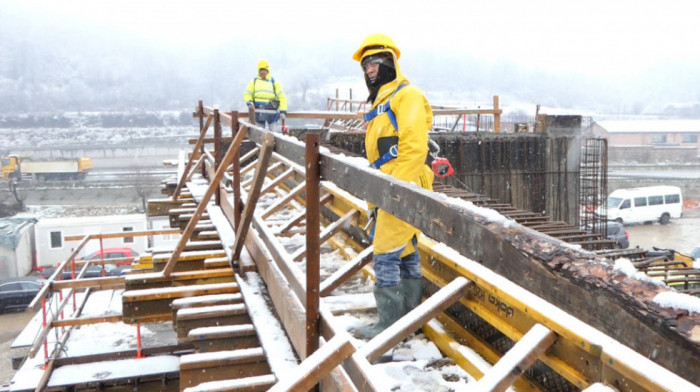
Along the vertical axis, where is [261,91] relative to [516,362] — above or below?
above

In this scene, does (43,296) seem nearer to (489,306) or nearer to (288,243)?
(288,243)

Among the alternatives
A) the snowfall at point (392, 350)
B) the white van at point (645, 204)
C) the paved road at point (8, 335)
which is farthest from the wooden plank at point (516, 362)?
the white van at point (645, 204)

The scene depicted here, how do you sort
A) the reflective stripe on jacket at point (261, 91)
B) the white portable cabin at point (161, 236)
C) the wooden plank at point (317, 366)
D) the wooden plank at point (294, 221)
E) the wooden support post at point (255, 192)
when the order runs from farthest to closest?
the white portable cabin at point (161, 236)
the reflective stripe on jacket at point (261, 91)
the wooden plank at point (294, 221)
the wooden support post at point (255, 192)
the wooden plank at point (317, 366)

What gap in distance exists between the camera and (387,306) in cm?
413

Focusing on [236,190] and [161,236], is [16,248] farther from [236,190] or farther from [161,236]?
[236,190]

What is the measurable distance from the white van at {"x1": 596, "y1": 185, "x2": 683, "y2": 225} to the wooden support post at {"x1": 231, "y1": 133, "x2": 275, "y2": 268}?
121ft

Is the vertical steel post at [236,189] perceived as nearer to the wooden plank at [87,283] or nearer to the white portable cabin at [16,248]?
the wooden plank at [87,283]

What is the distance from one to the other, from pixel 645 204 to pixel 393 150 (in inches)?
1619

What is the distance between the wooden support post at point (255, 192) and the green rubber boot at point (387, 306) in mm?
1279

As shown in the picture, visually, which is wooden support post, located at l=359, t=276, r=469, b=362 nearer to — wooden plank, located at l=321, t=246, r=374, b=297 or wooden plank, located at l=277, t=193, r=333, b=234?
wooden plank, located at l=321, t=246, r=374, b=297

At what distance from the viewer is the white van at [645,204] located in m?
39.0

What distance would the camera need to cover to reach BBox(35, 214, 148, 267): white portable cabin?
3094 cm

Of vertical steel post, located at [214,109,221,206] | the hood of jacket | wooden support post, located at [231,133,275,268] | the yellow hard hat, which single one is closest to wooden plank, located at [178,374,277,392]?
wooden support post, located at [231,133,275,268]

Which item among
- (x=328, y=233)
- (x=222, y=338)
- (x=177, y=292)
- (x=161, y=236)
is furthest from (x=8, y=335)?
(x=222, y=338)
